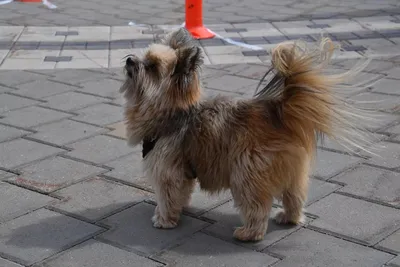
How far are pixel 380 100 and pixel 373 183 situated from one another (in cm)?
193

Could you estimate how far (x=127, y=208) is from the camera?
4758 millimetres

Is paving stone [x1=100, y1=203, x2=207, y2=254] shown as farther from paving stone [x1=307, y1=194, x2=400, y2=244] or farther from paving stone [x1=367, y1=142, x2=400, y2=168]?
paving stone [x1=367, y1=142, x2=400, y2=168]

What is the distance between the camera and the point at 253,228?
4.23 metres

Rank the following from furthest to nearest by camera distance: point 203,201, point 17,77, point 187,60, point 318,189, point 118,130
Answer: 1. point 17,77
2. point 118,130
3. point 318,189
4. point 203,201
5. point 187,60

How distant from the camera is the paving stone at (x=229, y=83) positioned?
7379 mm

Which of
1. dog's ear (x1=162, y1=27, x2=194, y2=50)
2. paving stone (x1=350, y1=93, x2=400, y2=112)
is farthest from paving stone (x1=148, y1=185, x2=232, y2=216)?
paving stone (x1=350, y1=93, x2=400, y2=112)

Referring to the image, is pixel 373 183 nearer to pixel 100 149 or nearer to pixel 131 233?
pixel 131 233

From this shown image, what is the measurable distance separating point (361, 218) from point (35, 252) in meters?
2.02

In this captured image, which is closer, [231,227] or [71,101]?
[231,227]

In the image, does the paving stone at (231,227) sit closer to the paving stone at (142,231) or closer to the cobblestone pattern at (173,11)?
the paving stone at (142,231)

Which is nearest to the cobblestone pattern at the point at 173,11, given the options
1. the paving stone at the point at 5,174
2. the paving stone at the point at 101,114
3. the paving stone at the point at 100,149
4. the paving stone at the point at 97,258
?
the paving stone at the point at 101,114

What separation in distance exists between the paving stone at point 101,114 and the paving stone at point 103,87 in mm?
401

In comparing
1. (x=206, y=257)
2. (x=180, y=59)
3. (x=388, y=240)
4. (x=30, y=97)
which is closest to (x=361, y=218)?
(x=388, y=240)

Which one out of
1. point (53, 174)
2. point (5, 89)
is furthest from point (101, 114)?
point (53, 174)
